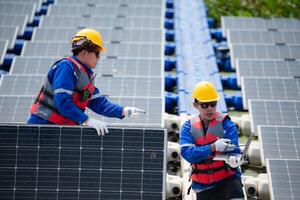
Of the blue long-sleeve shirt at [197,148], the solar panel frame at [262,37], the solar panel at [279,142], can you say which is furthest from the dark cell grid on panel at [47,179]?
the solar panel frame at [262,37]

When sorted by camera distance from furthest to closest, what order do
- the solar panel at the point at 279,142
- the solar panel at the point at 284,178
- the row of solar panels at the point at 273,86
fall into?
the solar panel at the point at 279,142
the row of solar panels at the point at 273,86
the solar panel at the point at 284,178

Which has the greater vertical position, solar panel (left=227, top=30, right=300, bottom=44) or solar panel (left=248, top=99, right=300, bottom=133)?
solar panel (left=227, top=30, right=300, bottom=44)

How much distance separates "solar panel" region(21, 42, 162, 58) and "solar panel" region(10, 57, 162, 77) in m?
0.68

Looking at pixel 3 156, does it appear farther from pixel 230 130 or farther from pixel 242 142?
pixel 242 142

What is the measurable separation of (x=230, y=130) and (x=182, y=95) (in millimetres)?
4638

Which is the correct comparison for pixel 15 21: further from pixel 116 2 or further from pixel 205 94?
pixel 205 94

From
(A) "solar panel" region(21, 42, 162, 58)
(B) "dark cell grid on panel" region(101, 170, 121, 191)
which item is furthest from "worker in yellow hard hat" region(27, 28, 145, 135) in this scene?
(A) "solar panel" region(21, 42, 162, 58)

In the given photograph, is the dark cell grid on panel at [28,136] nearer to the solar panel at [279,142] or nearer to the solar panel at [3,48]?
the solar panel at [279,142]

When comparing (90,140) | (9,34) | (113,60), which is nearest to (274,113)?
(113,60)

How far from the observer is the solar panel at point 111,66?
12.5 m

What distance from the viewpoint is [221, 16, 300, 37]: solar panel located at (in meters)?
15.3

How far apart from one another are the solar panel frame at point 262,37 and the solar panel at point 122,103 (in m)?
4.55

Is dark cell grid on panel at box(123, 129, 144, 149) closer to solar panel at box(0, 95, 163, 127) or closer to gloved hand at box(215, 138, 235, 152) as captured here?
gloved hand at box(215, 138, 235, 152)

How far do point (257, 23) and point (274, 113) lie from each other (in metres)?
5.45
